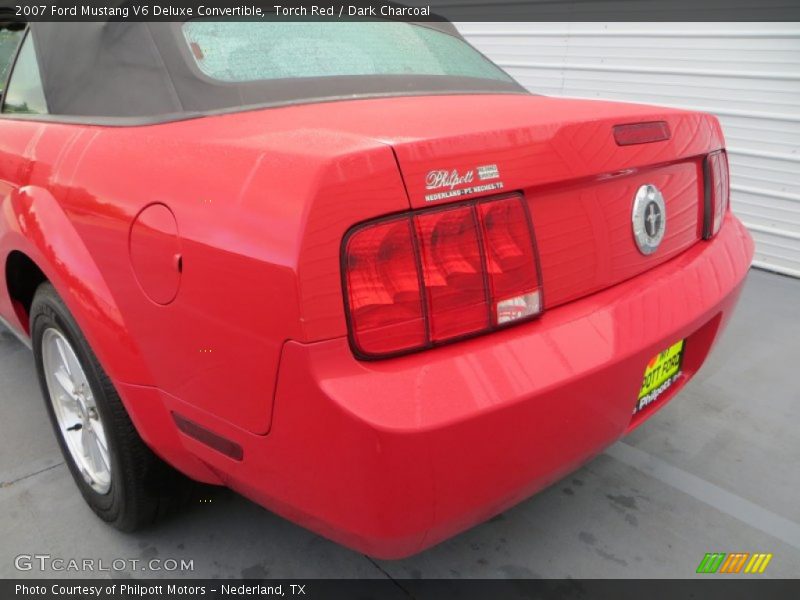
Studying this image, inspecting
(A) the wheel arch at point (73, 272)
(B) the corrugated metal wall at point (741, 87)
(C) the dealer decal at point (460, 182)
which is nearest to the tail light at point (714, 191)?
(C) the dealer decal at point (460, 182)

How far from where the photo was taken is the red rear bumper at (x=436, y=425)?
43.6 inches

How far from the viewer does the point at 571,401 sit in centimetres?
131

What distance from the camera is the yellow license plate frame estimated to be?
165cm

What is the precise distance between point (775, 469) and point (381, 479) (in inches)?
71.8

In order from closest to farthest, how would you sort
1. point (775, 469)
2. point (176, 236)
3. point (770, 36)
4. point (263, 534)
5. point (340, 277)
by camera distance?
point (340, 277) → point (176, 236) → point (263, 534) → point (775, 469) → point (770, 36)

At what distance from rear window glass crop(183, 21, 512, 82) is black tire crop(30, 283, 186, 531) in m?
0.81

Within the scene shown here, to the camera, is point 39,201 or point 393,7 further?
point 393,7

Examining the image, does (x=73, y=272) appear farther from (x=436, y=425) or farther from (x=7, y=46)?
(x=7, y=46)

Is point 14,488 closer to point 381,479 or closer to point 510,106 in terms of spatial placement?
point 381,479

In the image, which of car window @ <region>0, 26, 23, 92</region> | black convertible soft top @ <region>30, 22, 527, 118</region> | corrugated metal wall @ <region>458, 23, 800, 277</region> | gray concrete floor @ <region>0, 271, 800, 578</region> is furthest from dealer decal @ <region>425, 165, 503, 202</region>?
corrugated metal wall @ <region>458, 23, 800, 277</region>

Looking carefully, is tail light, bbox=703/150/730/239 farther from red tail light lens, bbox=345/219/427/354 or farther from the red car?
red tail light lens, bbox=345/219/427/354

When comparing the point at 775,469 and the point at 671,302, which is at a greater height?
the point at 671,302

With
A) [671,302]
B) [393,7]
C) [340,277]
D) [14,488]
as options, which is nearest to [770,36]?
[393,7]

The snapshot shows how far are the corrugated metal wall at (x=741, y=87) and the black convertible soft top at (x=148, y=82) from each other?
3.61 metres
